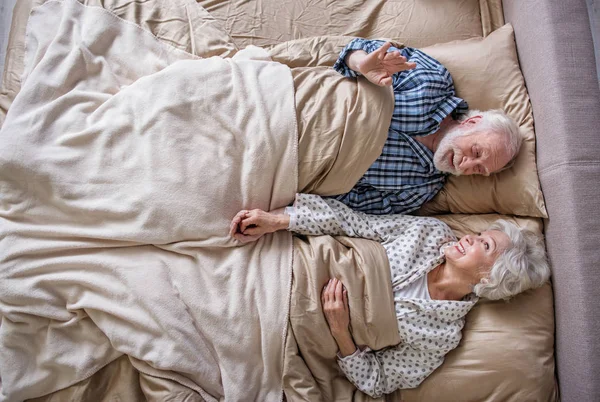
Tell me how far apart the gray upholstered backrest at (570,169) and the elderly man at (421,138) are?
0.13m

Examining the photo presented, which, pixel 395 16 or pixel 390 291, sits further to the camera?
pixel 395 16

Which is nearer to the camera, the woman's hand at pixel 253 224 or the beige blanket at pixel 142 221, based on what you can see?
the beige blanket at pixel 142 221

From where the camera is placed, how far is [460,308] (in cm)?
140

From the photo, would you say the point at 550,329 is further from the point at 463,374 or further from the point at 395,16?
the point at 395,16

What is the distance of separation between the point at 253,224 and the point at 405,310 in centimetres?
53

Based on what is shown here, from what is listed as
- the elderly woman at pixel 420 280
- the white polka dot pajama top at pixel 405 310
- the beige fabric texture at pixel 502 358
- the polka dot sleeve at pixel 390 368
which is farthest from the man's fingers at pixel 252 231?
the beige fabric texture at pixel 502 358

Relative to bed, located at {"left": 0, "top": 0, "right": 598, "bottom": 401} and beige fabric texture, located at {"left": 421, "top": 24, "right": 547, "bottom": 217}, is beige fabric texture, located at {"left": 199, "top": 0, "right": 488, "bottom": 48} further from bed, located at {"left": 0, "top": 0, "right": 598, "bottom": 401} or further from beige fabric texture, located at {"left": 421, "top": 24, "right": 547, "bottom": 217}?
beige fabric texture, located at {"left": 421, "top": 24, "right": 547, "bottom": 217}

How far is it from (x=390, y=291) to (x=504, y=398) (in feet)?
1.46

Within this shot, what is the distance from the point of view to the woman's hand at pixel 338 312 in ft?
4.38

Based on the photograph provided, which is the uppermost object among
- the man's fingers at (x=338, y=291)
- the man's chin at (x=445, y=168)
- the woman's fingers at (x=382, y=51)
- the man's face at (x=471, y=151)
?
the woman's fingers at (x=382, y=51)

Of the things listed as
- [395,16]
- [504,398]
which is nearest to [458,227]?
[504,398]

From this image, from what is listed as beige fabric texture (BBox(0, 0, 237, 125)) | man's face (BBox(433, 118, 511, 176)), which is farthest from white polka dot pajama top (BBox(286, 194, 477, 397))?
beige fabric texture (BBox(0, 0, 237, 125))

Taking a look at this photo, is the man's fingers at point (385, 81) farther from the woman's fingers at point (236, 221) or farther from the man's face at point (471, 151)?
the woman's fingers at point (236, 221)

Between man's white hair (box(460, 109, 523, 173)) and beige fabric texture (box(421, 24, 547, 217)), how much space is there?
0.17 ft
